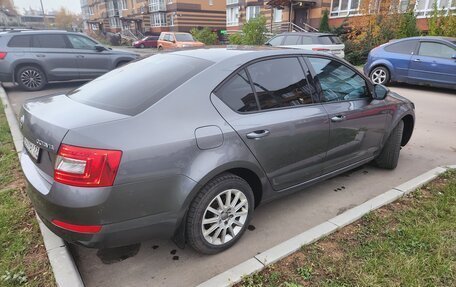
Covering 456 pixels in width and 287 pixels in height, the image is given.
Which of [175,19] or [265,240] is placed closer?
[265,240]

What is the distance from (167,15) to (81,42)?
3813 cm

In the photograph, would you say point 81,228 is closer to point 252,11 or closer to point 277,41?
point 277,41

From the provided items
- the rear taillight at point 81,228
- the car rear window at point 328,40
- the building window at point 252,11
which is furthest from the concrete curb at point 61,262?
the building window at point 252,11

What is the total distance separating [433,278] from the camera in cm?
240

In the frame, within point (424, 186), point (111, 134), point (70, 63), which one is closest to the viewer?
point (111, 134)

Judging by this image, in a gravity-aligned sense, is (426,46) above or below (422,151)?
above

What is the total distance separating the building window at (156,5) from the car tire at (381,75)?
39378mm

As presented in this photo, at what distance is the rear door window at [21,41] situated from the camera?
9.13m

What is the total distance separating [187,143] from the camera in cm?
231

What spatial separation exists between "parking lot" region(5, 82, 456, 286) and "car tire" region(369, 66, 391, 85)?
583 centimetres

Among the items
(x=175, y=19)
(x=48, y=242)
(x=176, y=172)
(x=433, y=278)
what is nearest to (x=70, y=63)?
(x=48, y=242)

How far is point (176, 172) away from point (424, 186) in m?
2.96

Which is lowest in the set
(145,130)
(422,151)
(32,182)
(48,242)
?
(422,151)

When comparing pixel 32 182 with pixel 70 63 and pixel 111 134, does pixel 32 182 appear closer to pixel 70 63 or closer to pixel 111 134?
pixel 111 134
